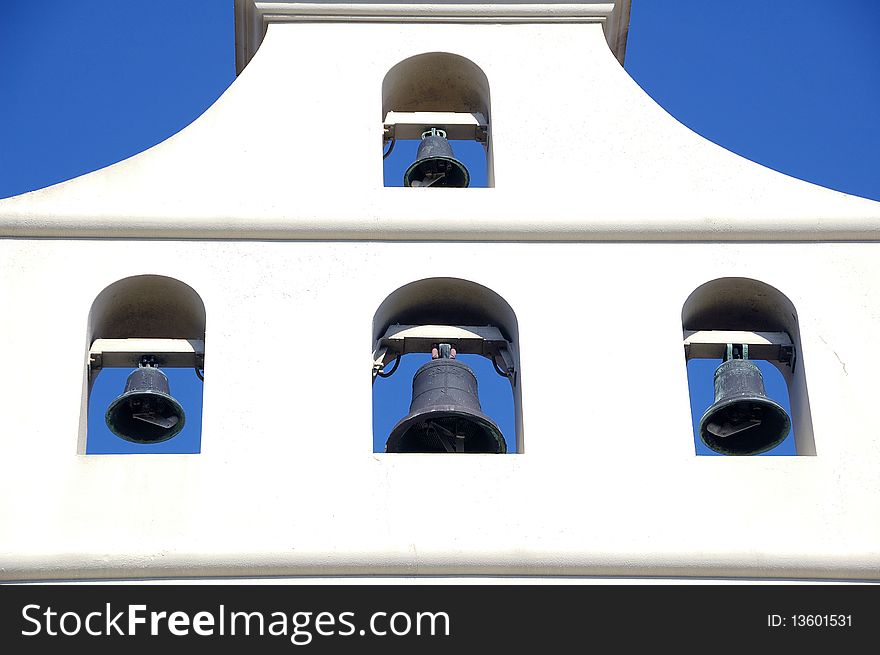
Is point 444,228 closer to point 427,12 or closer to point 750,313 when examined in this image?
point 750,313

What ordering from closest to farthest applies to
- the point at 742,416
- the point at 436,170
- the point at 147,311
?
1. the point at 742,416
2. the point at 147,311
3. the point at 436,170

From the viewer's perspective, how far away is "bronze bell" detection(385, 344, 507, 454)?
585 inches

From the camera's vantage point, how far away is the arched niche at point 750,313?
15.4 metres

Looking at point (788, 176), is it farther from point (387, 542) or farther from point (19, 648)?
point (19, 648)

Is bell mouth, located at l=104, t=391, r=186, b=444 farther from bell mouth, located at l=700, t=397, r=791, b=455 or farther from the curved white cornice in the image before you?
the curved white cornice

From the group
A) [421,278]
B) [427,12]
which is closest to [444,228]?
[421,278]

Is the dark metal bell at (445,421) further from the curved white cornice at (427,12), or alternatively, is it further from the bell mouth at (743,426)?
the curved white cornice at (427,12)

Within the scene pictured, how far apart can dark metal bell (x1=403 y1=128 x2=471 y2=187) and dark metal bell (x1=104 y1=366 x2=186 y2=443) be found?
8.29 ft

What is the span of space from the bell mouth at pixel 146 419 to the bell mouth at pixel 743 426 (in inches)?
122

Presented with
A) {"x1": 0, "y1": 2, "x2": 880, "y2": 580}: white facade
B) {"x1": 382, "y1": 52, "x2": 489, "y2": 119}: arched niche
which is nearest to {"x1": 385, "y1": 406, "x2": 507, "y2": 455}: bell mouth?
{"x1": 0, "y1": 2, "x2": 880, "y2": 580}: white facade

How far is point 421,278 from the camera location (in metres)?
15.6

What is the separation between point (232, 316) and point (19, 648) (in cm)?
311

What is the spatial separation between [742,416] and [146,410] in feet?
11.4

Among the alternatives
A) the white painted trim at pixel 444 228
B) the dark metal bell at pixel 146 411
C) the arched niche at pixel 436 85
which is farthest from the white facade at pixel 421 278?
the dark metal bell at pixel 146 411
